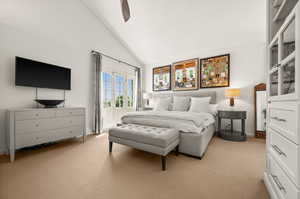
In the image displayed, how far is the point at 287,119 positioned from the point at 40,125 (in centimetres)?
323

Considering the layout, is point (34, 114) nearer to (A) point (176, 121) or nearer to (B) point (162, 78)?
(A) point (176, 121)

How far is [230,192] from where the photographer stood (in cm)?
123

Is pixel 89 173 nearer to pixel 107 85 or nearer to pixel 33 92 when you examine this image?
pixel 33 92

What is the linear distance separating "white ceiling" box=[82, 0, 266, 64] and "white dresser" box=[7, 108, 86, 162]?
2744 millimetres

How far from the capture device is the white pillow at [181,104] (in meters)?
3.48

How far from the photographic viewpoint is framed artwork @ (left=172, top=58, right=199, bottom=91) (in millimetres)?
4004

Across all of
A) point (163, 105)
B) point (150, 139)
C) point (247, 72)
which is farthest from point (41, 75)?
point (247, 72)

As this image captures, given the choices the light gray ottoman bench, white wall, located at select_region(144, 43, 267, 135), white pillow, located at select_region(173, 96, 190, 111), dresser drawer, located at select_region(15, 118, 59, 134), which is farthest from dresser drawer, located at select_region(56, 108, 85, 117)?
white wall, located at select_region(144, 43, 267, 135)

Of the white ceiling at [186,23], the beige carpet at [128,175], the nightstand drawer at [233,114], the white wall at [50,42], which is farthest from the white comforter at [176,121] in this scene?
the white ceiling at [186,23]

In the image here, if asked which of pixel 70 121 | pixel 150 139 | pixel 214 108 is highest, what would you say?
pixel 214 108

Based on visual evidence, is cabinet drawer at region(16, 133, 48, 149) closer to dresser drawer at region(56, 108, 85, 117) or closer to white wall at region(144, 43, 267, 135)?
dresser drawer at region(56, 108, 85, 117)

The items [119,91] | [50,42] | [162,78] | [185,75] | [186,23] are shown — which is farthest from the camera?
[162,78]

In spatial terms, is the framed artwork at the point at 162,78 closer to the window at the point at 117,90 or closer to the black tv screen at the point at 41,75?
the window at the point at 117,90

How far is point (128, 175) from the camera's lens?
1.51 meters
